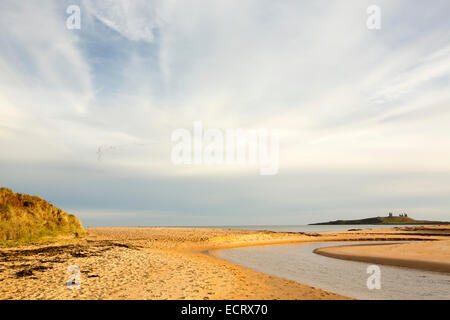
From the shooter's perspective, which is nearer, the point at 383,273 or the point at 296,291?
the point at 296,291

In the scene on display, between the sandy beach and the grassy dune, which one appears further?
the grassy dune

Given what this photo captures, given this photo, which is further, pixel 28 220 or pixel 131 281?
pixel 28 220

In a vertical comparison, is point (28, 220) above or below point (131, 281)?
above

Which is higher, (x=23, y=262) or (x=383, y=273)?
(x=23, y=262)

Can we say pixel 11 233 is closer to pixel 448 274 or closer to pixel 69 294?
pixel 69 294

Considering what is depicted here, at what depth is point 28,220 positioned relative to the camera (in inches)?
1126

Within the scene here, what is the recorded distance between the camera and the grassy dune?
25797 mm

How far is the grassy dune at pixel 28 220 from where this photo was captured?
25.8 m

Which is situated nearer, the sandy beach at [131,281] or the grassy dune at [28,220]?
the sandy beach at [131,281]

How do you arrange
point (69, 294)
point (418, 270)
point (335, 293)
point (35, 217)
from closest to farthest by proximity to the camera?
point (69, 294) → point (335, 293) → point (418, 270) → point (35, 217)

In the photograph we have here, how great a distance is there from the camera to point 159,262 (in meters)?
19.0
